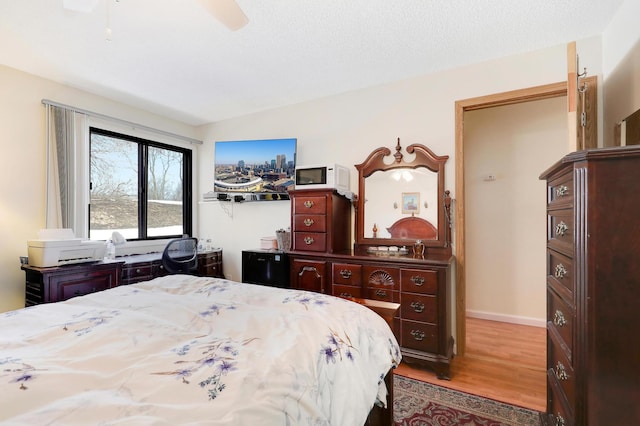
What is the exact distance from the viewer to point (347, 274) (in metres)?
2.72

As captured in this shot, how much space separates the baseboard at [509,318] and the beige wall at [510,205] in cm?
1

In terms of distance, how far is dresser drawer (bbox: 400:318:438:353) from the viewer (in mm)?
2377

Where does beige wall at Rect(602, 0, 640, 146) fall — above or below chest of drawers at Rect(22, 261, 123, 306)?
above

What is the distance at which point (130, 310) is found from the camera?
4.40ft

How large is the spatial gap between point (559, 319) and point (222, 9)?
2209 millimetres

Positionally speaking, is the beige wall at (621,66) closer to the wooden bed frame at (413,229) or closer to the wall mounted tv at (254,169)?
the wooden bed frame at (413,229)

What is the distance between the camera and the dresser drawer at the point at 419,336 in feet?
7.80

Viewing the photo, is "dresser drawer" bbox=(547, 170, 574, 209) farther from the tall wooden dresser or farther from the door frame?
the door frame

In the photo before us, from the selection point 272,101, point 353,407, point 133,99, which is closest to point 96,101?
point 133,99

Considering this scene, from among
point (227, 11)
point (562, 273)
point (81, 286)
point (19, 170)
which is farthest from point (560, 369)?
point (19, 170)

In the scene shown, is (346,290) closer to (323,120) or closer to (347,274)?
(347,274)

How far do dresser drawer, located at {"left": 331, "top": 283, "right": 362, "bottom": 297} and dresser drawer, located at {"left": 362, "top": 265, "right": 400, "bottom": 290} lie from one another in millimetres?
99

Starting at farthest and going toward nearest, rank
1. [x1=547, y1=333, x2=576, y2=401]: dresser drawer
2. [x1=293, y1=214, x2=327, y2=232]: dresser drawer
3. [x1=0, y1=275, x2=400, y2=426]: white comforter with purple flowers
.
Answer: [x1=293, y1=214, x2=327, y2=232]: dresser drawer
[x1=547, y1=333, x2=576, y2=401]: dresser drawer
[x1=0, y1=275, x2=400, y2=426]: white comforter with purple flowers

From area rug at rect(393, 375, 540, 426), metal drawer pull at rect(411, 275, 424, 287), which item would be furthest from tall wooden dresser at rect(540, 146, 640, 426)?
metal drawer pull at rect(411, 275, 424, 287)
